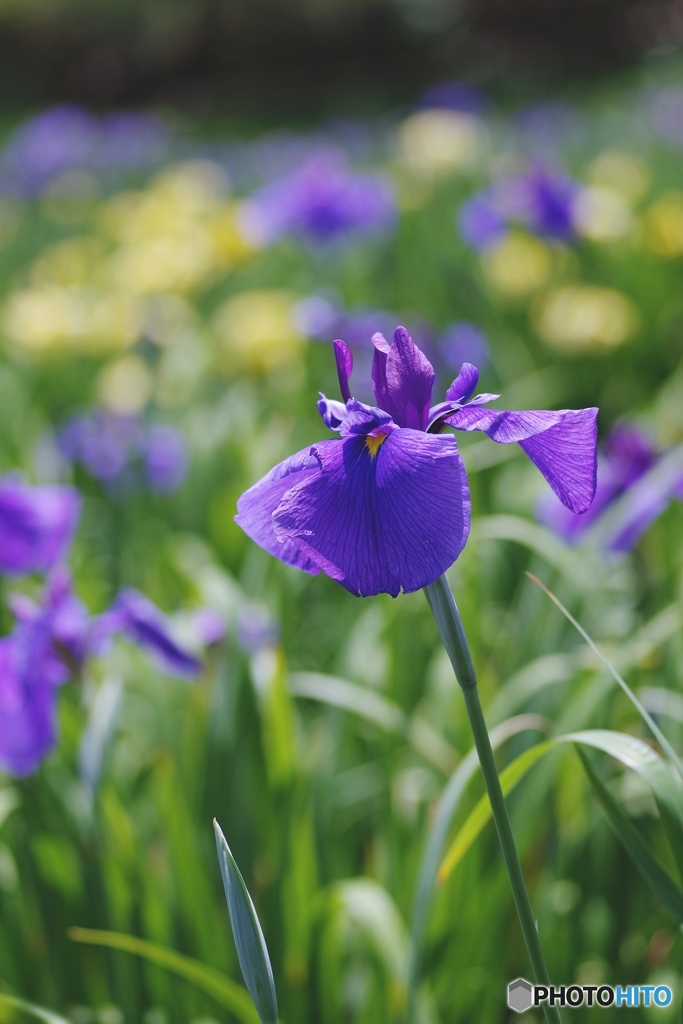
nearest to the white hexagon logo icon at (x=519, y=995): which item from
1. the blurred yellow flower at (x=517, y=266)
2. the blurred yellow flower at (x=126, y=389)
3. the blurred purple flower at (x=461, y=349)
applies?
the blurred purple flower at (x=461, y=349)

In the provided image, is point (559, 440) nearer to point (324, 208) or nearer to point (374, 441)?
point (374, 441)

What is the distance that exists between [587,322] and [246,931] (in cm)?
215

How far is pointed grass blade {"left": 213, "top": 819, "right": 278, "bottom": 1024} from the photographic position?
583 mm

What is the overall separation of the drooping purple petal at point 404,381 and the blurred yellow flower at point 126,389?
65.6 inches

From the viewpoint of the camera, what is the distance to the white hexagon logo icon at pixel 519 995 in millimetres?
822

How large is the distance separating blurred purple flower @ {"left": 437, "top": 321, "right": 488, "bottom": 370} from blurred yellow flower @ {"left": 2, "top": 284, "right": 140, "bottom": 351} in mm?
966

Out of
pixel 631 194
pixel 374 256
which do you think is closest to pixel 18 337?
pixel 374 256

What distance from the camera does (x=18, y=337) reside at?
2625mm

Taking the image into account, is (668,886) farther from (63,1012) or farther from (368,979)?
(63,1012)

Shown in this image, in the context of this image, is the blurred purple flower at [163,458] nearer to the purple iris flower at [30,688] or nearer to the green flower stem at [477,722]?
the purple iris flower at [30,688]

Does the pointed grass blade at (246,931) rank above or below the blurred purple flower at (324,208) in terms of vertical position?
below

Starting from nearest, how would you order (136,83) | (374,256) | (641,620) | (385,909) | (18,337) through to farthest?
(385,909) → (641,620) → (18,337) → (374,256) → (136,83)

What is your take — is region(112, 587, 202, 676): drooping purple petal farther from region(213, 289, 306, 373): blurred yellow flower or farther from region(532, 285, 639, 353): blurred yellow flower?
region(532, 285, 639, 353): blurred yellow flower

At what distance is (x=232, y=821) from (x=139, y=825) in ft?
0.48
